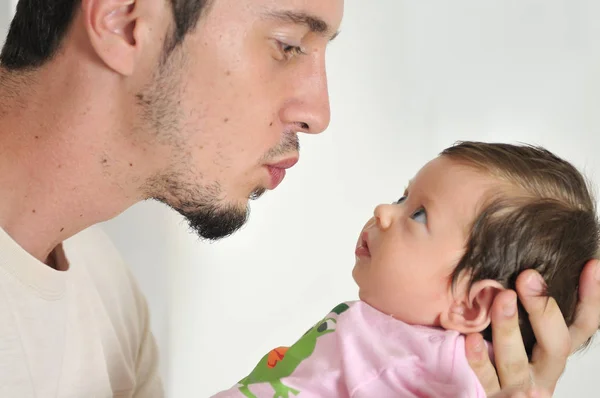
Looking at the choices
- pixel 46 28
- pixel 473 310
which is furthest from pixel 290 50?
pixel 473 310

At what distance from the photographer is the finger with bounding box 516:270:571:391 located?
3.86 feet

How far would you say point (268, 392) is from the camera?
1.16 meters

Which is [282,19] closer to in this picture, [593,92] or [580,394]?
[593,92]

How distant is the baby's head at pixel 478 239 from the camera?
1.18 m

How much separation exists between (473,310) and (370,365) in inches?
7.0

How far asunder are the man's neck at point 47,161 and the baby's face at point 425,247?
1.49 ft

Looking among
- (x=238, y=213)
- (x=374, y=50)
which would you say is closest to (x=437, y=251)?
(x=238, y=213)

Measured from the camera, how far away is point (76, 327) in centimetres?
144

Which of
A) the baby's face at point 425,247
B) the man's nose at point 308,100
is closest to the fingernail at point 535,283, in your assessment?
the baby's face at point 425,247

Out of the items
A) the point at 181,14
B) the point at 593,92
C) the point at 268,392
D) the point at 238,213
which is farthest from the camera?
the point at 593,92

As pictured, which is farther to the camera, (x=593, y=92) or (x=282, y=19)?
(x=593, y=92)

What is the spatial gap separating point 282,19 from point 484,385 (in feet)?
2.07

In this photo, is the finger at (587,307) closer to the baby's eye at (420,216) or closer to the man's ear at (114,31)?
the baby's eye at (420,216)

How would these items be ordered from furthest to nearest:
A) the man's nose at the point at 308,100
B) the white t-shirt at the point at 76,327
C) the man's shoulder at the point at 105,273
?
1. the man's shoulder at the point at 105,273
2. the man's nose at the point at 308,100
3. the white t-shirt at the point at 76,327
